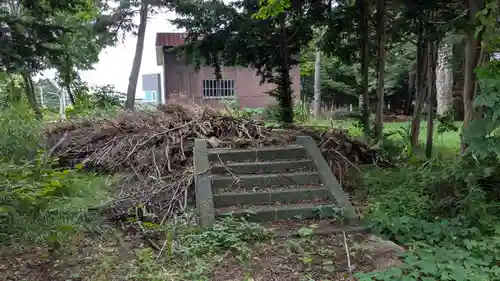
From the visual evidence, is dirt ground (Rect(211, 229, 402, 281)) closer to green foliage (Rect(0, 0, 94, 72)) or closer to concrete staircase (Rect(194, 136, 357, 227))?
concrete staircase (Rect(194, 136, 357, 227))

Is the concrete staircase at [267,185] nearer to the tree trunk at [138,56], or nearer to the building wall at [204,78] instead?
the tree trunk at [138,56]

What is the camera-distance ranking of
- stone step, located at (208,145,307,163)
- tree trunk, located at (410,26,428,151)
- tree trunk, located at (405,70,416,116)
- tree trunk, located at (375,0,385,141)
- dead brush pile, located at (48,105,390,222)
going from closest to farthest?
1. dead brush pile, located at (48,105,390,222)
2. stone step, located at (208,145,307,163)
3. tree trunk, located at (375,0,385,141)
4. tree trunk, located at (410,26,428,151)
5. tree trunk, located at (405,70,416,116)

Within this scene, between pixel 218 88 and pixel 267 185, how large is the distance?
14208 mm

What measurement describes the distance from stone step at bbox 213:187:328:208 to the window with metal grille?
1360 cm

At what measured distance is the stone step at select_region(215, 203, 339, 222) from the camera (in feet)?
15.0

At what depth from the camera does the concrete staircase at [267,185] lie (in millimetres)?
4637

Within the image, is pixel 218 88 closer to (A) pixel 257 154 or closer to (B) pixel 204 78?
(B) pixel 204 78

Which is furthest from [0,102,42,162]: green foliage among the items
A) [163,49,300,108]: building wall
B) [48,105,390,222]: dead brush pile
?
[163,49,300,108]: building wall

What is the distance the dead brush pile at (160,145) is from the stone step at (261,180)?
0.38 meters

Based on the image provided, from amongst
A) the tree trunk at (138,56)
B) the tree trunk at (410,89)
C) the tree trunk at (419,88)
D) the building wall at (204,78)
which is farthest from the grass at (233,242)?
the tree trunk at (410,89)

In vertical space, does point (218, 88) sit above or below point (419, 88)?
above

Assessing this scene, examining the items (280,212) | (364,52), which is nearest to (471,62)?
(280,212)

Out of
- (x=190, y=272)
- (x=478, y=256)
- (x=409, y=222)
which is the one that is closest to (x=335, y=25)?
(x=409, y=222)

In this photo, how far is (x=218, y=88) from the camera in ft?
62.5
